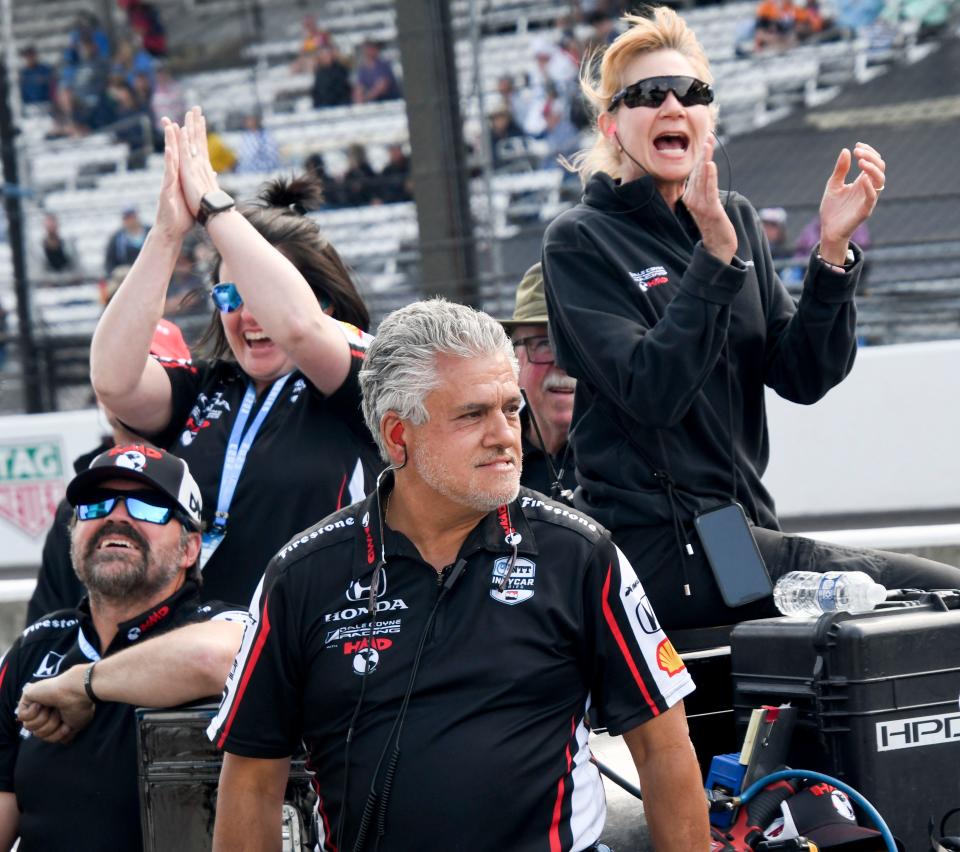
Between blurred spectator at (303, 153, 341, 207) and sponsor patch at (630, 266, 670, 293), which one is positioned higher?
sponsor patch at (630, 266, 670, 293)

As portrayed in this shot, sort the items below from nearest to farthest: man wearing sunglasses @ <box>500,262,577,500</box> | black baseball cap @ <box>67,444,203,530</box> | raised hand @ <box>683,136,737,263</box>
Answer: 1. raised hand @ <box>683,136,737,263</box>
2. black baseball cap @ <box>67,444,203,530</box>
3. man wearing sunglasses @ <box>500,262,577,500</box>

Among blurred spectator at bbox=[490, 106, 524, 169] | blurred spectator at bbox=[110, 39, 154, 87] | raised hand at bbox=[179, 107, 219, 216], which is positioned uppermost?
blurred spectator at bbox=[110, 39, 154, 87]

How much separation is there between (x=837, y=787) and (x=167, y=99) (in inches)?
605

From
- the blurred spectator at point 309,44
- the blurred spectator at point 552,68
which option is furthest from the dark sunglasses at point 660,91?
the blurred spectator at point 309,44

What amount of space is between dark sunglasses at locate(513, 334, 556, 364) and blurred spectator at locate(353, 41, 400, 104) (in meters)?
11.2

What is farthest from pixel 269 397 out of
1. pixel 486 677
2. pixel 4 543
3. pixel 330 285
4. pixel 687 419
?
pixel 4 543

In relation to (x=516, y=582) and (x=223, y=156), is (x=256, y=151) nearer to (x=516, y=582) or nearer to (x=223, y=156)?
(x=223, y=156)

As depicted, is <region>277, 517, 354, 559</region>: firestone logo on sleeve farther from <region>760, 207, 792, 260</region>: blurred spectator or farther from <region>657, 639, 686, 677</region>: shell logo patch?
<region>760, 207, 792, 260</region>: blurred spectator


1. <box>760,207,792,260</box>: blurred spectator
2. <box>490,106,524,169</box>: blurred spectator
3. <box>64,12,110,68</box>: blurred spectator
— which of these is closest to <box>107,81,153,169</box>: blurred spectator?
<box>64,12,110,68</box>: blurred spectator

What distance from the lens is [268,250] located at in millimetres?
3854

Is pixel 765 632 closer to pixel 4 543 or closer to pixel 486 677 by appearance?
pixel 486 677

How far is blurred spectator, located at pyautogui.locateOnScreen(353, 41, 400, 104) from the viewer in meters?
15.4

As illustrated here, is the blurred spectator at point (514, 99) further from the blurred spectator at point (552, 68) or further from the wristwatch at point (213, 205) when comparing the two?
the wristwatch at point (213, 205)

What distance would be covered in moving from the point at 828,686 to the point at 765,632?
187 mm
